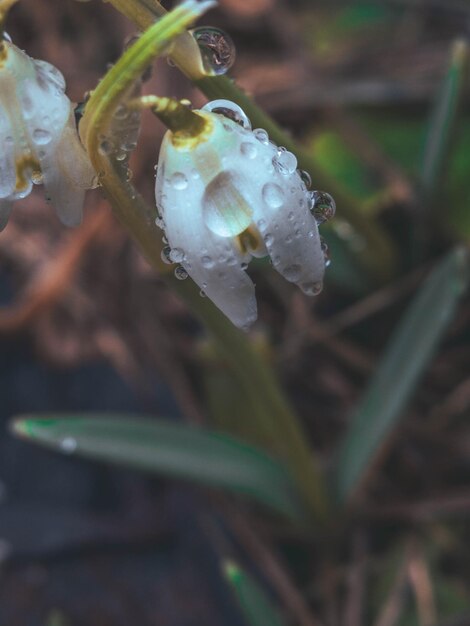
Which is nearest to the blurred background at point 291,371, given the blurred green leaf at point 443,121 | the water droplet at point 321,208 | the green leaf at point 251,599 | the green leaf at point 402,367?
the blurred green leaf at point 443,121

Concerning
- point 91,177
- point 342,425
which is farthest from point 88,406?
point 91,177

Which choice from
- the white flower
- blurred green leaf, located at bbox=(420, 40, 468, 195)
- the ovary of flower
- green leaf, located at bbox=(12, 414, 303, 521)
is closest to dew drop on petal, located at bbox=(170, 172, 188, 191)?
the white flower

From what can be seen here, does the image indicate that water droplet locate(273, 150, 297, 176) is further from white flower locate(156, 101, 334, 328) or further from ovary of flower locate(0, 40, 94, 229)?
ovary of flower locate(0, 40, 94, 229)

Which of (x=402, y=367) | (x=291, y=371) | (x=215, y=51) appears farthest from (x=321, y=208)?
(x=291, y=371)

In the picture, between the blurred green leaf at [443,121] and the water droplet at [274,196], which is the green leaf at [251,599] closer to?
the water droplet at [274,196]

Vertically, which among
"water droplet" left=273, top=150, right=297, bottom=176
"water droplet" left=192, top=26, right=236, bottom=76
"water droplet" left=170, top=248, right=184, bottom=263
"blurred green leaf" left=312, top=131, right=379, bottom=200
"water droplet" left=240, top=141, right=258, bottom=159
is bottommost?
"blurred green leaf" left=312, top=131, right=379, bottom=200

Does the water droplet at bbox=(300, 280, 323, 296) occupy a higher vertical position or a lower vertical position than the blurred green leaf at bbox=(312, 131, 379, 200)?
higher

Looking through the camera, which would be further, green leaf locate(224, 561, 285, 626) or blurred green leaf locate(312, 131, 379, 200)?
blurred green leaf locate(312, 131, 379, 200)

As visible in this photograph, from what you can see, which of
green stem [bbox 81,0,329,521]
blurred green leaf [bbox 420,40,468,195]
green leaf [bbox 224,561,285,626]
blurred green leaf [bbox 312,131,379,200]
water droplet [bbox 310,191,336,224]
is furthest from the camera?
blurred green leaf [bbox 312,131,379,200]
